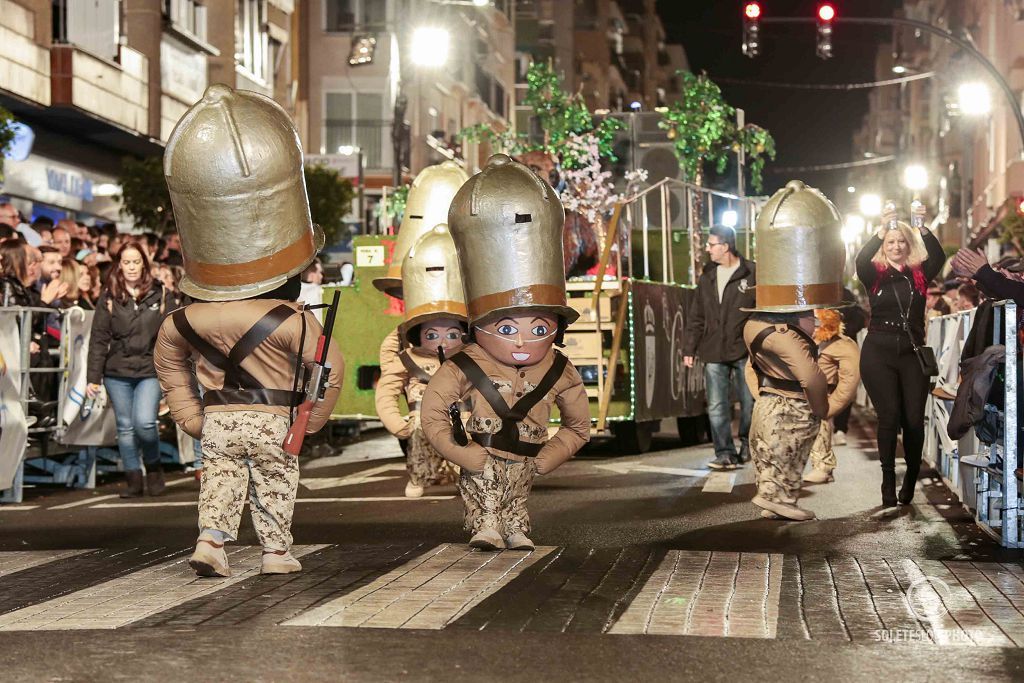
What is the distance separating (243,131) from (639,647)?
340cm

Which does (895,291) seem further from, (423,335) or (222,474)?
(222,474)

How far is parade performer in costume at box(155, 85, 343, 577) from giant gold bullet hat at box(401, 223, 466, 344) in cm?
325

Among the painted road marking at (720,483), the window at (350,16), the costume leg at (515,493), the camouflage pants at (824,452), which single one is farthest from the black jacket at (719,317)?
the window at (350,16)

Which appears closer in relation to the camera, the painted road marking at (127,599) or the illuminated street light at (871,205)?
the painted road marking at (127,599)

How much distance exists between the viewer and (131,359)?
13641mm

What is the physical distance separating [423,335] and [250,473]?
365cm

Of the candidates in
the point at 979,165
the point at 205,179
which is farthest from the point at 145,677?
the point at 979,165

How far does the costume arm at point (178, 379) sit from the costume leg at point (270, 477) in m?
0.34

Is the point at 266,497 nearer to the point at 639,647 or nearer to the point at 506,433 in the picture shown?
the point at 506,433

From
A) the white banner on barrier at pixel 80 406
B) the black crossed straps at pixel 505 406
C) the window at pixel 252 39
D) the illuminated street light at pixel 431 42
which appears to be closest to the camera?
the black crossed straps at pixel 505 406

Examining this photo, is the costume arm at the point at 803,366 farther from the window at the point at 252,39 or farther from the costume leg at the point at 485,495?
the window at the point at 252,39

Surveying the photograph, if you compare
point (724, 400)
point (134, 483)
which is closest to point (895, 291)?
point (724, 400)

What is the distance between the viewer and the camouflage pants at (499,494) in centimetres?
944

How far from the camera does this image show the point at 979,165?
230 feet
